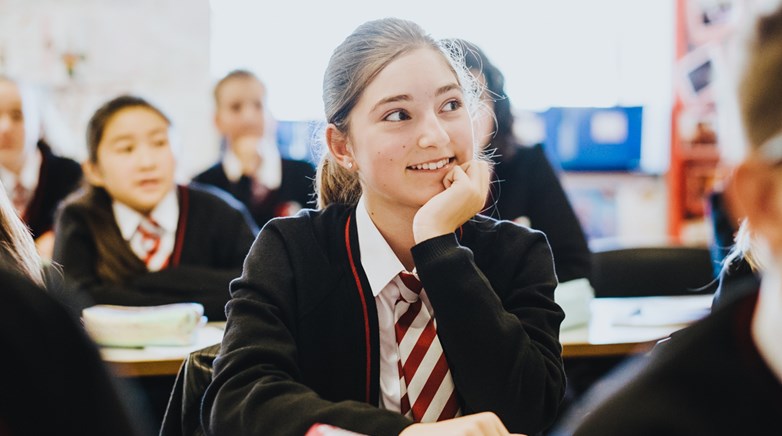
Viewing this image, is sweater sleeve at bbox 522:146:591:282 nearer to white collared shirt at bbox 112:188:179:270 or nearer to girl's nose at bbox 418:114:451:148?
white collared shirt at bbox 112:188:179:270

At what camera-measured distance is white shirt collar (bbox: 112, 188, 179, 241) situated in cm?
256

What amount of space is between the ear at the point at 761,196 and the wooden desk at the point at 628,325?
122 cm

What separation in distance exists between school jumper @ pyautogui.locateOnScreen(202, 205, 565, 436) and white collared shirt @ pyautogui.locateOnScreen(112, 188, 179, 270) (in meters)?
1.15

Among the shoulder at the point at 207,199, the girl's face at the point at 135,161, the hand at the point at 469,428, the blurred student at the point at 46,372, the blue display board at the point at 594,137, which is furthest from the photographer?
the blue display board at the point at 594,137

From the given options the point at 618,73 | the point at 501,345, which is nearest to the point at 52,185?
the point at 501,345

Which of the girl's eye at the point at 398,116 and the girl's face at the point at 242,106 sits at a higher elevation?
the girl's eye at the point at 398,116

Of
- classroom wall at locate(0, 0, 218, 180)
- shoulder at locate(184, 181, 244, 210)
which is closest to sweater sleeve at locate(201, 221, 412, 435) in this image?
shoulder at locate(184, 181, 244, 210)

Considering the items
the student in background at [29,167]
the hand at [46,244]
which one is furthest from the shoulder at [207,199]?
the student in background at [29,167]

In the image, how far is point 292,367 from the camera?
1334 millimetres

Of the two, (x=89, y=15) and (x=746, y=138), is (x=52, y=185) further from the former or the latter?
(x=746, y=138)

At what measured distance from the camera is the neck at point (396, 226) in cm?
153

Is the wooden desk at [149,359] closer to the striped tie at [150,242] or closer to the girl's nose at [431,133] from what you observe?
the striped tie at [150,242]

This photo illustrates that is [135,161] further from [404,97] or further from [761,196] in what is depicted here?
[761,196]

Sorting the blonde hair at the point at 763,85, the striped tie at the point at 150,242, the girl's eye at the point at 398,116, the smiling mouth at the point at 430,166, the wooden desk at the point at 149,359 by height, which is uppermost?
the blonde hair at the point at 763,85
